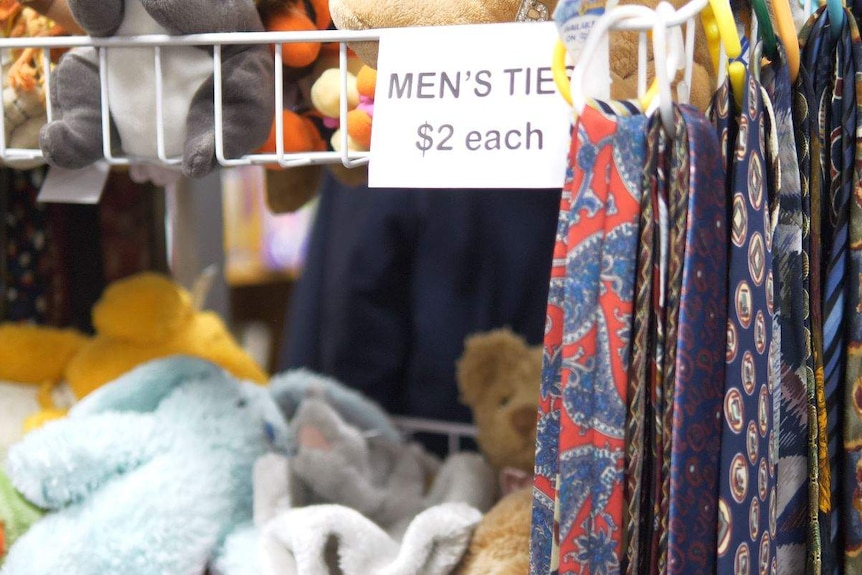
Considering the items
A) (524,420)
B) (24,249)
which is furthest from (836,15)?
(24,249)

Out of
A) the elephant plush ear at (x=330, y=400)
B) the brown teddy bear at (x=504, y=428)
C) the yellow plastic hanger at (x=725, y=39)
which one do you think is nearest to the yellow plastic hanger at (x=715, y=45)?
the yellow plastic hanger at (x=725, y=39)

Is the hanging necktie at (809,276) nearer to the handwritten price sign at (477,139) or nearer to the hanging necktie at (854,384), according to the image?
the hanging necktie at (854,384)

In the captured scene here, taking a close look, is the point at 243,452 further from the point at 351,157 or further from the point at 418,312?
the point at 418,312

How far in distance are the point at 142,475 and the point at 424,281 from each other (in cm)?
51

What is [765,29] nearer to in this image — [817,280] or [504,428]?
[817,280]

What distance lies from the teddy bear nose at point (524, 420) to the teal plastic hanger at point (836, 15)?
14.6 inches

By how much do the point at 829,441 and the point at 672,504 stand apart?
0.49 feet

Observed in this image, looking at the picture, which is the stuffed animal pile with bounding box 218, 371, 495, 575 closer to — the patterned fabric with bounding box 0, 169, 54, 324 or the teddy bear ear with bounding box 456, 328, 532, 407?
the teddy bear ear with bounding box 456, 328, 532, 407

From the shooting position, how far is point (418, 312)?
1.02m

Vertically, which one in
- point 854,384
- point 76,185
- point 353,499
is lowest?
point 353,499

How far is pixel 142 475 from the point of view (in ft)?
1.85

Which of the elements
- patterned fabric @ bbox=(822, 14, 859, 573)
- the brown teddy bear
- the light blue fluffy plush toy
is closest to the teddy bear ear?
the brown teddy bear

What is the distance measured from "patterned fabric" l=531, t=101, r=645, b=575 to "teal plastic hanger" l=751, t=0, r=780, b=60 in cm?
11

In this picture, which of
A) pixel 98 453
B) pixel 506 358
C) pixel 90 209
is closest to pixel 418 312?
pixel 506 358
